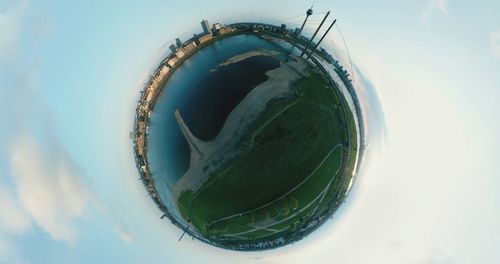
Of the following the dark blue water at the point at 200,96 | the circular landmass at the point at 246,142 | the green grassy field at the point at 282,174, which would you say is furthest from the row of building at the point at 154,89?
the green grassy field at the point at 282,174

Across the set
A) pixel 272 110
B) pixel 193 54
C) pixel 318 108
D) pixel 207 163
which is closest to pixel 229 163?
pixel 207 163

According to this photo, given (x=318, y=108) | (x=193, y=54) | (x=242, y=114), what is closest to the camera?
(x=242, y=114)

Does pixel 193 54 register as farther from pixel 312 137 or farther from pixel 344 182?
pixel 344 182

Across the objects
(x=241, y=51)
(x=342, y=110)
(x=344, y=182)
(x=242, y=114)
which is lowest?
(x=344, y=182)

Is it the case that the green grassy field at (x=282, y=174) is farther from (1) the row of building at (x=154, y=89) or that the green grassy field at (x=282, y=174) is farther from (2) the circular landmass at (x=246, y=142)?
(1) the row of building at (x=154, y=89)

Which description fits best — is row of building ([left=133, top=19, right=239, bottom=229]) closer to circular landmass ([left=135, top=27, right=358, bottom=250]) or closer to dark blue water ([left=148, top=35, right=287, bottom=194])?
circular landmass ([left=135, top=27, right=358, bottom=250])

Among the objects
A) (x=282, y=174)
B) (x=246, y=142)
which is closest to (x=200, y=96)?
(x=246, y=142)

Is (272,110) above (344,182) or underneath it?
above

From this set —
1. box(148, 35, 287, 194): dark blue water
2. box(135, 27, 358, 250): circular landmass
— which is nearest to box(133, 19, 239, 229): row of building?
box(135, 27, 358, 250): circular landmass
